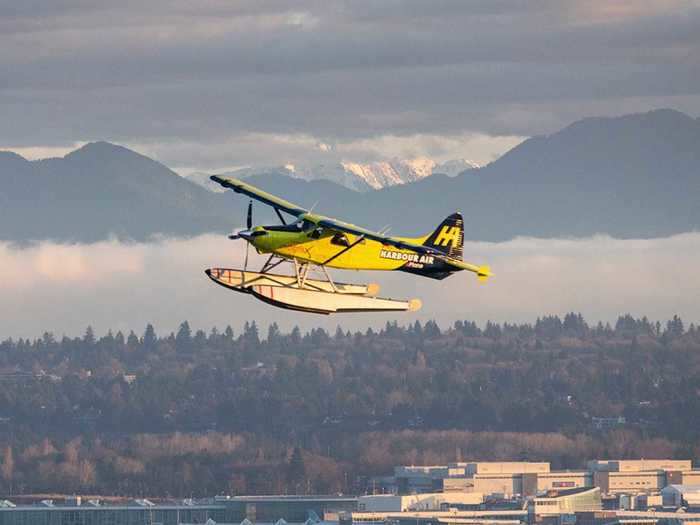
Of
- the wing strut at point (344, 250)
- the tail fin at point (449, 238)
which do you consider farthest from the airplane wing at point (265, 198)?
the tail fin at point (449, 238)

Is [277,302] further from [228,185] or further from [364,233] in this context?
[228,185]

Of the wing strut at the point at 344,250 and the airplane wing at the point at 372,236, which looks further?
the wing strut at the point at 344,250

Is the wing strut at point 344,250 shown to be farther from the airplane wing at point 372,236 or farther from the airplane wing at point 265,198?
the airplane wing at point 265,198

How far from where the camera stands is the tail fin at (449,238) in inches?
4277

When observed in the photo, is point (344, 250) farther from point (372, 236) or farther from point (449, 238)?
point (449, 238)

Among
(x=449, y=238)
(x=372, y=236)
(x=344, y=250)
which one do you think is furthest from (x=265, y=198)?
(x=372, y=236)

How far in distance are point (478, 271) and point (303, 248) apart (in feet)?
19.3

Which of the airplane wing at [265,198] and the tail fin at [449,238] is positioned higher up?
the airplane wing at [265,198]

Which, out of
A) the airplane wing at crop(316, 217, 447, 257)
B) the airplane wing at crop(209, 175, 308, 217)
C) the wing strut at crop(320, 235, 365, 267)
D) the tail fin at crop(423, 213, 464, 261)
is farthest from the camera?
the tail fin at crop(423, 213, 464, 261)

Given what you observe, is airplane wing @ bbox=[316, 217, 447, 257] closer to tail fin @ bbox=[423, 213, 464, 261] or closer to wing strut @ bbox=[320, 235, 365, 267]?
wing strut @ bbox=[320, 235, 365, 267]

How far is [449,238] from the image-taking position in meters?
109

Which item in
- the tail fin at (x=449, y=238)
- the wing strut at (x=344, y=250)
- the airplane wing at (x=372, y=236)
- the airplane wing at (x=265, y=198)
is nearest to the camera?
the airplane wing at (x=372, y=236)

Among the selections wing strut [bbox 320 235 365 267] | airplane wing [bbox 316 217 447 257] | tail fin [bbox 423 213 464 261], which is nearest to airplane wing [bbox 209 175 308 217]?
wing strut [bbox 320 235 365 267]

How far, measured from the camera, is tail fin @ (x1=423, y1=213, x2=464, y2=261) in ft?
356
